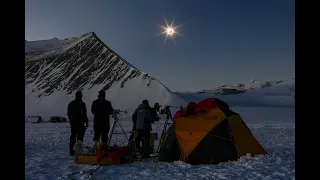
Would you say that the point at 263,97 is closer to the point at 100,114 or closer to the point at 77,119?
the point at 100,114

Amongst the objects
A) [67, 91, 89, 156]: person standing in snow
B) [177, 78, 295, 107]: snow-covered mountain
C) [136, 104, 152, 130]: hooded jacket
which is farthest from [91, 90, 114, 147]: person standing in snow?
[177, 78, 295, 107]: snow-covered mountain

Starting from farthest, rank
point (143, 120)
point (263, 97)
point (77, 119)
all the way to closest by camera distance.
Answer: point (263, 97) → point (77, 119) → point (143, 120)

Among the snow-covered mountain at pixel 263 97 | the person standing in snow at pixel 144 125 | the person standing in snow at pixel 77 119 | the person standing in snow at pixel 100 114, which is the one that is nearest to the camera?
the person standing in snow at pixel 144 125

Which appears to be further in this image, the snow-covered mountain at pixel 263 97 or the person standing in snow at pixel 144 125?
the snow-covered mountain at pixel 263 97

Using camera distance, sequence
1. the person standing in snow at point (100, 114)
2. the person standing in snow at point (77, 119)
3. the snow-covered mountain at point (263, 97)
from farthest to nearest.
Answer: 1. the snow-covered mountain at point (263, 97)
2. the person standing in snow at point (100, 114)
3. the person standing in snow at point (77, 119)

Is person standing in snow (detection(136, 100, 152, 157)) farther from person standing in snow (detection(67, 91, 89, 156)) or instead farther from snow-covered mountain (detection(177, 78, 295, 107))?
snow-covered mountain (detection(177, 78, 295, 107))

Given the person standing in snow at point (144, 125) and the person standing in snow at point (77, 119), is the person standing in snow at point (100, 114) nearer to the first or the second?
the person standing in snow at point (77, 119)

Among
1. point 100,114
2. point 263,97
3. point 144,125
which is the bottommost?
point 144,125

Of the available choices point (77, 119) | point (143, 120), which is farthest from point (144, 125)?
point (77, 119)

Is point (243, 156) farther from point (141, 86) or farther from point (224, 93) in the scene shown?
point (141, 86)

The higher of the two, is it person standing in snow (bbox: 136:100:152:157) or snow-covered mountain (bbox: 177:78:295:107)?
snow-covered mountain (bbox: 177:78:295:107)

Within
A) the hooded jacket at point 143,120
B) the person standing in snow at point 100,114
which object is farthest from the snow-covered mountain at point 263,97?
the hooded jacket at point 143,120
